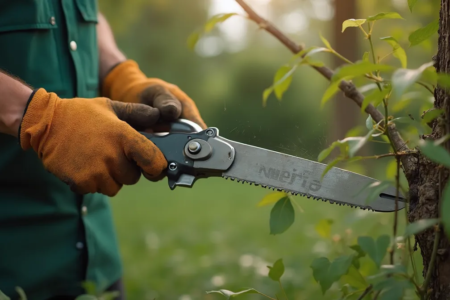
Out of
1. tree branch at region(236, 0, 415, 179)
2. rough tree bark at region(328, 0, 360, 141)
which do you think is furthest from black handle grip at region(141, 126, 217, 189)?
rough tree bark at region(328, 0, 360, 141)

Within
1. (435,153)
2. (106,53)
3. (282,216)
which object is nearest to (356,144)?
(435,153)

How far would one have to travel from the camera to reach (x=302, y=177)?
1411 mm

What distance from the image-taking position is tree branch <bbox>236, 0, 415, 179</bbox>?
131cm

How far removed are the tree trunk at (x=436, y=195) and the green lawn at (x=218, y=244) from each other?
0.21 m

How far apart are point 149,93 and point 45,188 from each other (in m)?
0.50

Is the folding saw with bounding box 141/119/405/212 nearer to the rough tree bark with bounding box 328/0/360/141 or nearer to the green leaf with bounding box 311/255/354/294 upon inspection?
the green leaf with bounding box 311/255/354/294

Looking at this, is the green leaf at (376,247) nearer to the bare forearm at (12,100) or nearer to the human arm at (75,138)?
the human arm at (75,138)

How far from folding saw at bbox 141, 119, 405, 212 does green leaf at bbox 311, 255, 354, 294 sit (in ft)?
0.60

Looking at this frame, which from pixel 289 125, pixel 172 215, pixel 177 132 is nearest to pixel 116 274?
pixel 177 132

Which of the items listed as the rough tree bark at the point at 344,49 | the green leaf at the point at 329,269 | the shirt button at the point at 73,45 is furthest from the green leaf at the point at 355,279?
the rough tree bark at the point at 344,49

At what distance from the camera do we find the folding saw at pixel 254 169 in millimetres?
1359

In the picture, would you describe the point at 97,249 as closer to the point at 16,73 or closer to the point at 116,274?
the point at 116,274

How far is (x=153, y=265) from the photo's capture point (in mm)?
3850

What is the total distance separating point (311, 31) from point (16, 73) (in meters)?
7.41
